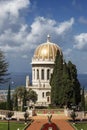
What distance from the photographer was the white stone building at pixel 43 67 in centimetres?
10556

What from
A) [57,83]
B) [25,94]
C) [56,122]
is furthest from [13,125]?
[25,94]

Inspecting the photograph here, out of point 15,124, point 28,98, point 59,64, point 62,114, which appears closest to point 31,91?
point 28,98

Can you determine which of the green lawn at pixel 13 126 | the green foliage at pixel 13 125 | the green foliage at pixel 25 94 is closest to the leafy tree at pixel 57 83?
the green foliage at pixel 25 94

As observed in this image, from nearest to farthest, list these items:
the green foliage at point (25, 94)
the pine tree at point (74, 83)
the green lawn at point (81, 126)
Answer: the green lawn at point (81, 126) → the pine tree at point (74, 83) → the green foliage at point (25, 94)

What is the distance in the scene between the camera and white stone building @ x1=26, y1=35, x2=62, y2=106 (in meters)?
106

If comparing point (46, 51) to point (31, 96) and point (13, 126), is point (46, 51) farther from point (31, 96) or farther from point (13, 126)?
point (13, 126)

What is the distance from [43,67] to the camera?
10794cm

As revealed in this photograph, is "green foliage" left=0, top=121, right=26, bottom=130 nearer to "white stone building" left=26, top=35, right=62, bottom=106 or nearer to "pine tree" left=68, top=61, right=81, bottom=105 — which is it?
"pine tree" left=68, top=61, right=81, bottom=105

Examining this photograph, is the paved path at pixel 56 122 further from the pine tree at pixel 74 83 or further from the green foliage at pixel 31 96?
the green foliage at pixel 31 96

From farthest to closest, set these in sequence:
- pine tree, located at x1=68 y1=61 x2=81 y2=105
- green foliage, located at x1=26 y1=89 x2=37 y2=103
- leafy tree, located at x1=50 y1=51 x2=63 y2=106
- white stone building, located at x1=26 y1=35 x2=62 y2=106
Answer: white stone building, located at x1=26 y1=35 x2=62 y2=106
green foliage, located at x1=26 y1=89 x2=37 y2=103
leafy tree, located at x1=50 y1=51 x2=63 y2=106
pine tree, located at x1=68 y1=61 x2=81 y2=105

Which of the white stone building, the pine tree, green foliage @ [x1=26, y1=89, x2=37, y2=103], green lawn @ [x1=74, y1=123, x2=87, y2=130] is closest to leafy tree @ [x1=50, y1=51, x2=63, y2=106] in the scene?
the pine tree

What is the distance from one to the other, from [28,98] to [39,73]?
37.4 feet

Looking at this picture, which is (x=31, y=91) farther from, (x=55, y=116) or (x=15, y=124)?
(x=15, y=124)

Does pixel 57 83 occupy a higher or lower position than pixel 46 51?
lower
